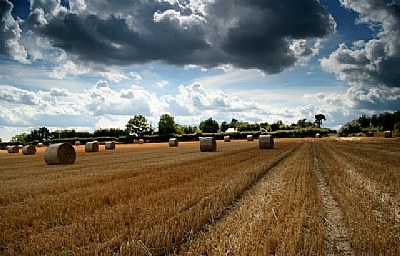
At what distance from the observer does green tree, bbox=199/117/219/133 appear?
159m

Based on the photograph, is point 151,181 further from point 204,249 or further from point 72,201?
Result: point 204,249

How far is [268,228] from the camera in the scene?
6238mm

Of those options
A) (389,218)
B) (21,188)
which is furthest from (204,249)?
(21,188)

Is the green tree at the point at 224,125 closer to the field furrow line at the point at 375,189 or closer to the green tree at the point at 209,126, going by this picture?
the green tree at the point at 209,126

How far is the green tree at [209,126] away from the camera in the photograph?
6272 inches

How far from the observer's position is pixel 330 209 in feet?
25.5

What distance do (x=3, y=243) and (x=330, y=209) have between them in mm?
6350

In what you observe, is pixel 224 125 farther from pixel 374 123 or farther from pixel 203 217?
pixel 203 217

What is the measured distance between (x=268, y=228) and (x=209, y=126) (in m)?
156

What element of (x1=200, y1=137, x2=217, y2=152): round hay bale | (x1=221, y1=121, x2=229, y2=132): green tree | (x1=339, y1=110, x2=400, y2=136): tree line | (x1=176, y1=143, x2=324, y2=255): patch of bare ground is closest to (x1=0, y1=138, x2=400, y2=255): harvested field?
(x1=176, y1=143, x2=324, y2=255): patch of bare ground

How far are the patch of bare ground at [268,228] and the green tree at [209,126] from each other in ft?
490

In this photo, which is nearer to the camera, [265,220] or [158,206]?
[265,220]

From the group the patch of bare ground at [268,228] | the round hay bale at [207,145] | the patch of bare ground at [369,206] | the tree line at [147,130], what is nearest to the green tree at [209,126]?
the tree line at [147,130]

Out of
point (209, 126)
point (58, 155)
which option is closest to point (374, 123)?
point (209, 126)
